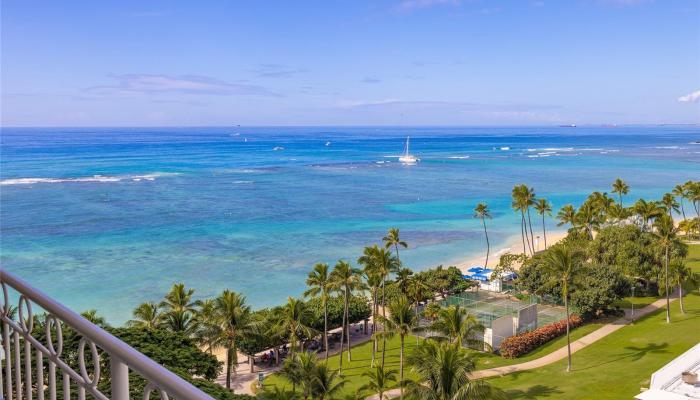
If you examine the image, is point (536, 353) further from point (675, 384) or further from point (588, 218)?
point (588, 218)

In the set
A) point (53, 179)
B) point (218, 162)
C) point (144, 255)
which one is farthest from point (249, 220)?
point (218, 162)

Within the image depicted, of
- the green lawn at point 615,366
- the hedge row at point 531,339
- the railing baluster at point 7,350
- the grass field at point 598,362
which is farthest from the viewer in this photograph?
the hedge row at point 531,339

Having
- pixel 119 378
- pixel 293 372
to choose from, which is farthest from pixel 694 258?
pixel 119 378

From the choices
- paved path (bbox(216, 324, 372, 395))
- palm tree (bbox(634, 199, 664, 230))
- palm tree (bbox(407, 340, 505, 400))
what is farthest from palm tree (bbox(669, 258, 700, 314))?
palm tree (bbox(407, 340, 505, 400))

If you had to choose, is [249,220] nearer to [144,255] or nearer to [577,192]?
[144,255]

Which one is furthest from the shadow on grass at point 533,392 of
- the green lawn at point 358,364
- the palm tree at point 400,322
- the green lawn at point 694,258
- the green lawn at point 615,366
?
the green lawn at point 694,258

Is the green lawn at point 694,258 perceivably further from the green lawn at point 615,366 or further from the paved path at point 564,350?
the green lawn at point 615,366

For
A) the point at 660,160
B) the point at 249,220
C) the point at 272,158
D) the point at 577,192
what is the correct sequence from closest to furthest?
the point at 249,220 < the point at 577,192 < the point at 660,160 < the point at 272,158

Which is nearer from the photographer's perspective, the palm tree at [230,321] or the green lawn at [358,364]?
the palm tree at [230,321]
